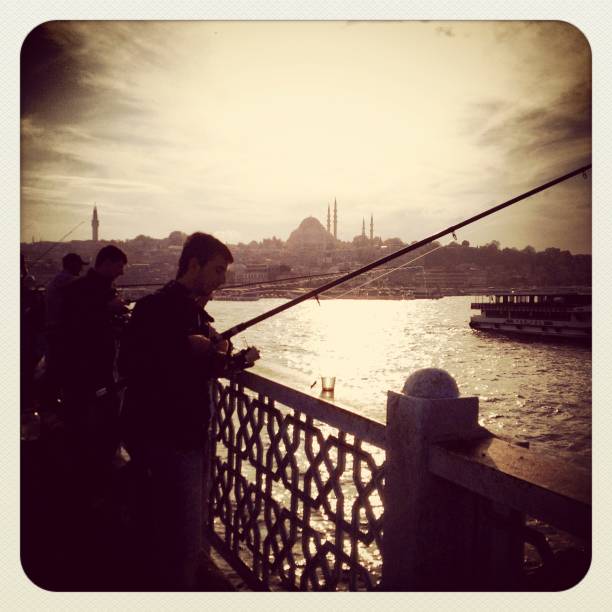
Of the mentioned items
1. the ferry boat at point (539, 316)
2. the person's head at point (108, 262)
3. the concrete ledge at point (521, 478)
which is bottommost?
the ferry boat at point (539, 316)

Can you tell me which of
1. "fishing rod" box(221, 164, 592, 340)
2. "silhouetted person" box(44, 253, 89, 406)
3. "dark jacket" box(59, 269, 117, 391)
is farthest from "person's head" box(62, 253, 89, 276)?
"fishing rod" box(221, 164, 592, 340)

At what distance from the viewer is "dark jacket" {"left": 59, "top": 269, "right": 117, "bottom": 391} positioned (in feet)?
14.9

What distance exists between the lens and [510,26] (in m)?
3.09

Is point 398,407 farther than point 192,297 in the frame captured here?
No

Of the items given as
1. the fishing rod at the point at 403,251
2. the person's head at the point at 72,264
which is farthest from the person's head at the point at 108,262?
the fishing rod at the point at 403,251

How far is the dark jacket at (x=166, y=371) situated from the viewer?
2211mm

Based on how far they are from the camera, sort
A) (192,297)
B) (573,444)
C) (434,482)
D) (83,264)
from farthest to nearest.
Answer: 1. (573,444)
2. (83,264)
3. (192,297)
4. (434,482)

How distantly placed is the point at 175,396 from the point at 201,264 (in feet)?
1.80

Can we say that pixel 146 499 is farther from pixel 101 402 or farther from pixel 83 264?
pixel 83 264

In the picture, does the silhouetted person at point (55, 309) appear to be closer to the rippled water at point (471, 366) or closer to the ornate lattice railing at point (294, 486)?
the ornate lattice railing at point (294, 486)

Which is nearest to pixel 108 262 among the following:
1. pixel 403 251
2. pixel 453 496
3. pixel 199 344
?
pixel 403 251

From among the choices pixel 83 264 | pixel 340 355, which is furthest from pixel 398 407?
pixel 340 355

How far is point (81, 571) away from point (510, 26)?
3795mm

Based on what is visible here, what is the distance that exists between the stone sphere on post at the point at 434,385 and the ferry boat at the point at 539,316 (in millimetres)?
48509
